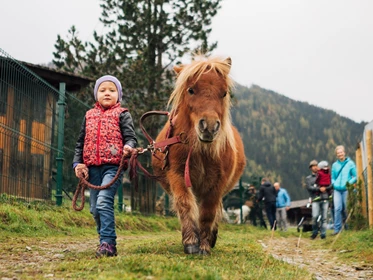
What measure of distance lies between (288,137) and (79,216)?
133 m

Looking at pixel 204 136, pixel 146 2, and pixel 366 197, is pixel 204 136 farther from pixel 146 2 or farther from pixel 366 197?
pixel 146 2

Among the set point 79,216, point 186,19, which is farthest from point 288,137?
point 79,216

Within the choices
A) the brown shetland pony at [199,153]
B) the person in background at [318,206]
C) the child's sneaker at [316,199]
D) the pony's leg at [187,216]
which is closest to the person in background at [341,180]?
the person in background at [318,206]

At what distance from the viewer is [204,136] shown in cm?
530

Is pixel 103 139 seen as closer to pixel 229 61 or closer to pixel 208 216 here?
pixel 208 216

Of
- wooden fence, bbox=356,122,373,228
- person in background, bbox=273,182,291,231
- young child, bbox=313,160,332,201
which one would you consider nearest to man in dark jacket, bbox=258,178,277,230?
person in background, bbox=273,182,291,231

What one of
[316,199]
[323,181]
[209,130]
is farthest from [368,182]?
[209,130]

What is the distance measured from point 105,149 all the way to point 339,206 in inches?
324

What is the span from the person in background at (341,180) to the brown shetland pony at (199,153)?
6205mm

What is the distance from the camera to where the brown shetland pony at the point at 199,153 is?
5.79 meters

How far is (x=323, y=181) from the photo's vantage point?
1294 centimetres

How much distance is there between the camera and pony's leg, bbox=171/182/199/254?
580cm

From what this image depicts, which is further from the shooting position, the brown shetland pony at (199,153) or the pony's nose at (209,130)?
the brown shetland pony at (199,153)

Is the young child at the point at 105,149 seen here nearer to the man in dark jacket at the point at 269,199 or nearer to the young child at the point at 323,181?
the young child at the point at 323,181
